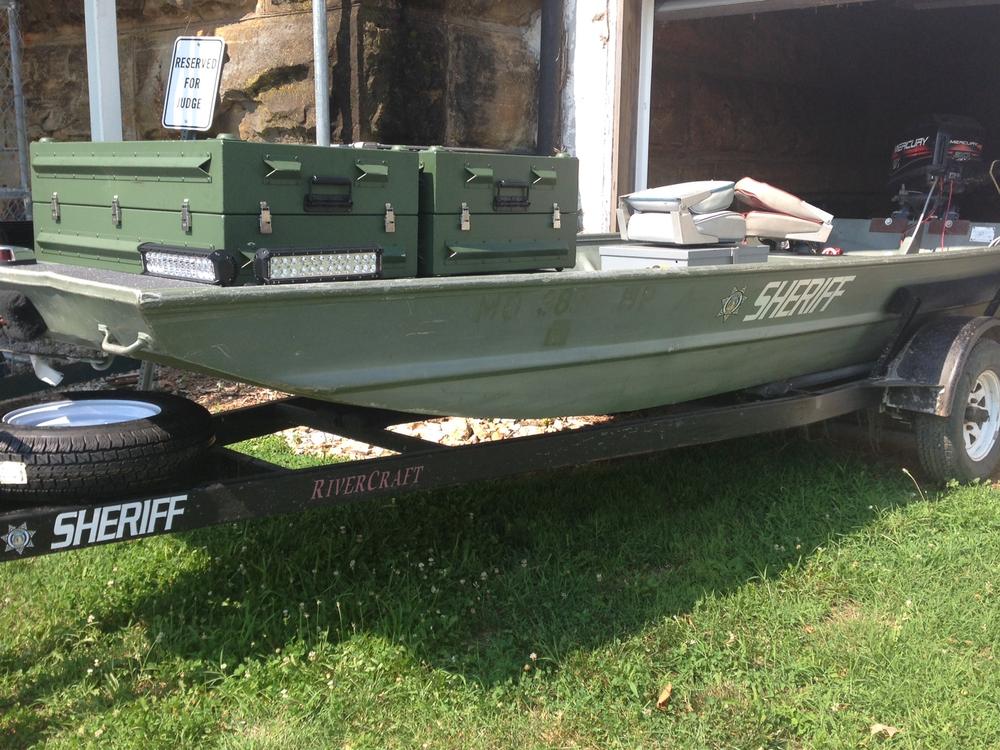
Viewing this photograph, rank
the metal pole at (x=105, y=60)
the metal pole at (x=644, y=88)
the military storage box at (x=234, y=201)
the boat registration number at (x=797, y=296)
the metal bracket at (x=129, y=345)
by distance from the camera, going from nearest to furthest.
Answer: the metal bracket at (x=129, y=345) < the military storage box at (x=234, y=201) < the boat registration number at (x=797, y=296) < the metal pole at (x=105, y=60) < the metal pole at (x=644, y=88)

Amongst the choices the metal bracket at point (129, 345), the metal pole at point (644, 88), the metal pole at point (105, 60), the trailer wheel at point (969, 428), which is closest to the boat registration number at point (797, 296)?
the trailer wheel at point (969, 428)

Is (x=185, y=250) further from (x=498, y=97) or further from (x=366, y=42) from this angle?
(x=498, y=97)

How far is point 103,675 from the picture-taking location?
3.17m

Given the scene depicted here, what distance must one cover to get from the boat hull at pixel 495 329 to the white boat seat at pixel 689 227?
0.35 meters

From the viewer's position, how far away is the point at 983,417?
520 centimetres

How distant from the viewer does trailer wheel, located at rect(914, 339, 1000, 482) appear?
4.90 m

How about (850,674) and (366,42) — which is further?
(366,42)

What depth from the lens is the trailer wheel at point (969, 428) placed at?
4902 mm

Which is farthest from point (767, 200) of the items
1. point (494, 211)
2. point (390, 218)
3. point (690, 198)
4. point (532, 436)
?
point (390, 218)

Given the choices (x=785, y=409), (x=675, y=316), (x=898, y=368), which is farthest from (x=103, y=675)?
(x=898, y=368)

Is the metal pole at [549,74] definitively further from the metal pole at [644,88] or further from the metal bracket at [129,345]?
the metal bracket at [129,345]

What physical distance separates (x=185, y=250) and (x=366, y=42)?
379 cm

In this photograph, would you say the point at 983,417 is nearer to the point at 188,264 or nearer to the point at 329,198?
the point at 329,198

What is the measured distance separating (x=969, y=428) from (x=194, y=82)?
13.8 feet
